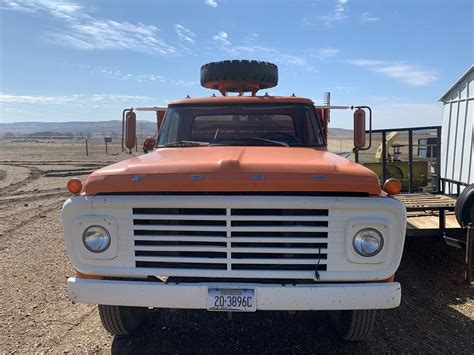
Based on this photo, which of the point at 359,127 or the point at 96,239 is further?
the point at 359,127

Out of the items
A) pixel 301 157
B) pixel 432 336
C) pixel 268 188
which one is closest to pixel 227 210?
pixel 268 188

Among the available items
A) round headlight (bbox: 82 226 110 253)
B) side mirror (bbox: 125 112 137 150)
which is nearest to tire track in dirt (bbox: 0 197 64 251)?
side mirror (bbox: 125 112 137 150)

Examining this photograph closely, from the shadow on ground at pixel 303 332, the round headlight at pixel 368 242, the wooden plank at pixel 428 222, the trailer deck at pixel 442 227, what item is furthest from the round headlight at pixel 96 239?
the wooden plank at pixel 428 222

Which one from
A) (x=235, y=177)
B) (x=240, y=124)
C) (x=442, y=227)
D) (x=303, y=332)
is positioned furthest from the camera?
(x=442, y=227)

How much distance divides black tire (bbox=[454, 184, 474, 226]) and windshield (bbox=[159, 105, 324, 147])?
2108 millimetres

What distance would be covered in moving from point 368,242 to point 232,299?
1.06 m

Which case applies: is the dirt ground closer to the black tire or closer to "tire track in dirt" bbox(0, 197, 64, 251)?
the black tire

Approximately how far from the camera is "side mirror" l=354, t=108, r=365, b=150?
16.4ft

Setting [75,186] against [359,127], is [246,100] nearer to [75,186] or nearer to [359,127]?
[359,127]

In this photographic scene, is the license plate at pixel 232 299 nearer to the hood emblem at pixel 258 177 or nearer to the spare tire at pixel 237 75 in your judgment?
the hood emblem at pixel 258 177

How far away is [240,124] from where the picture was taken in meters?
4.80

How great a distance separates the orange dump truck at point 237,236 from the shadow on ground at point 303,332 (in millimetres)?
841

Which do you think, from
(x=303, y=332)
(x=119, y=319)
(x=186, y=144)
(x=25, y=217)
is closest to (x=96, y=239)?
(x=119, y=319)

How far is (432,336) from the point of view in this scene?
3984mm
